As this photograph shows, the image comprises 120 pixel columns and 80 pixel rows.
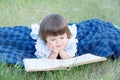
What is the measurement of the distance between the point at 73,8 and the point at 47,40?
1933 millimetres

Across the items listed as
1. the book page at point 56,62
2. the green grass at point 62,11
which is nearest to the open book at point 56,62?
the book page at point 56,62

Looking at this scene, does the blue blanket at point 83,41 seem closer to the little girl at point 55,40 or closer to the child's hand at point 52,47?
the little girl at point 55,40

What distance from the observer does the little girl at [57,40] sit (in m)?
3.01

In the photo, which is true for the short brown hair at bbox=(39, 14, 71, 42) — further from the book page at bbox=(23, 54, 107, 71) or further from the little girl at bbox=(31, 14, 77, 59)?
the book page at bbox=(23, 54, 107, 71)

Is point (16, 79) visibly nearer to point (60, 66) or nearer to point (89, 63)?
point (60, 66)

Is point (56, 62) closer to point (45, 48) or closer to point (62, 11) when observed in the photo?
point (45, 48)

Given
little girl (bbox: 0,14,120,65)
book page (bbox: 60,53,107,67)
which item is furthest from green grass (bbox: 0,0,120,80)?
little girl (bbox: 0,14,120,65)

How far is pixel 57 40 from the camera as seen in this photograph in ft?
9.77

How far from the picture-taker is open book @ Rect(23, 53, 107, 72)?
108 inches

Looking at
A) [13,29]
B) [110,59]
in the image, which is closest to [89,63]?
[110,59]

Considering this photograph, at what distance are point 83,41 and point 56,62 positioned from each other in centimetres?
53

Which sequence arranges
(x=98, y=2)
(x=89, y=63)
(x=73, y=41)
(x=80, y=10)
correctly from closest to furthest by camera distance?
(x=89, y=63) → (x=73, y=41) → (x=80, y=10) → (x=98, y=2)

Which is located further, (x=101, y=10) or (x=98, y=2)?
(x=98, y=2)

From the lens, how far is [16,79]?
8.61 feet
